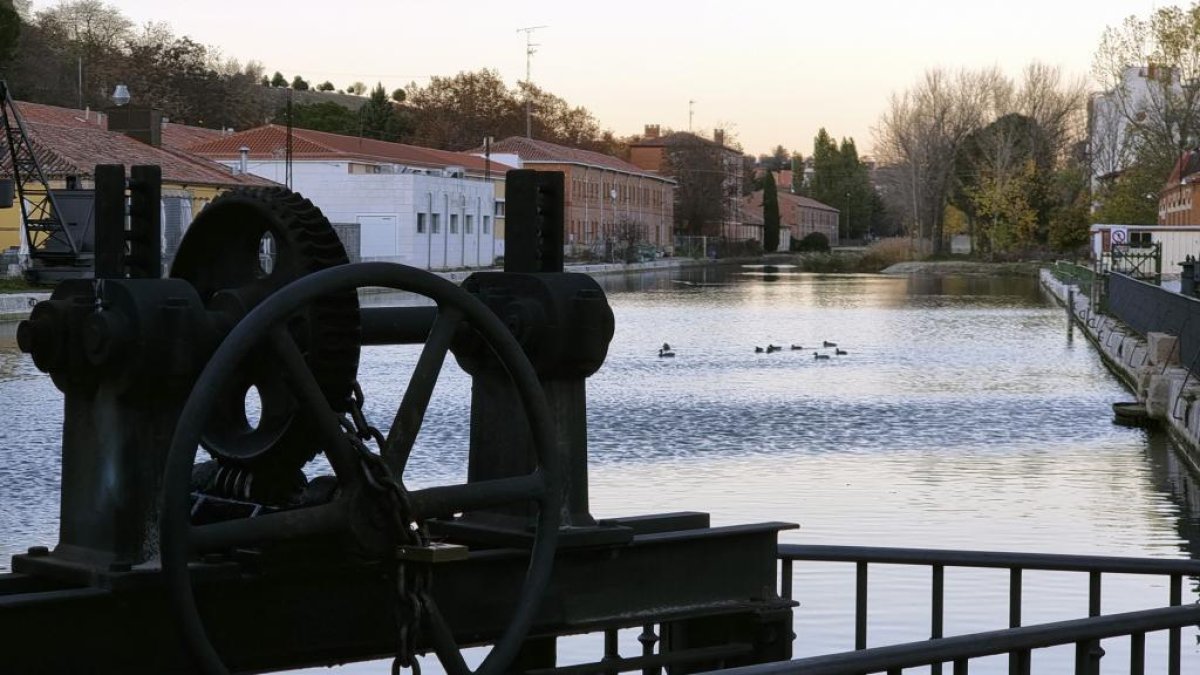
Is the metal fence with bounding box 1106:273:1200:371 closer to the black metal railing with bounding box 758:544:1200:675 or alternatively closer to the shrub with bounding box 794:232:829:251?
the black metal railing with bounding box 758:544:1200:675

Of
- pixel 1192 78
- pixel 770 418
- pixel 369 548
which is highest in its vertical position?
pixel 1192 78

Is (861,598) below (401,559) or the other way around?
below

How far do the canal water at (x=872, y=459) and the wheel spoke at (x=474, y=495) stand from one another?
504 centimetres

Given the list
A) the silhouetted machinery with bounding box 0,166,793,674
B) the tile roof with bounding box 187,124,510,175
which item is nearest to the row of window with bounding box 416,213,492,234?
the tile roof with bounding box 187,124,510,175

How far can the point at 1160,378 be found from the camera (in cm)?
2428

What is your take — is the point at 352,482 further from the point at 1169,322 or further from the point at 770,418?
the point at 1169,322

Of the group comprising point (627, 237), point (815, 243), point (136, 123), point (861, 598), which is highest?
point (136, 123)

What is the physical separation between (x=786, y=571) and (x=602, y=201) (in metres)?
111

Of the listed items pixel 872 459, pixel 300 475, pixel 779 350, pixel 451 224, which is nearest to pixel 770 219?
pixel 451 224

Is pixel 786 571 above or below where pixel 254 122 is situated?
below

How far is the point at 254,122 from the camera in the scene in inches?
4540

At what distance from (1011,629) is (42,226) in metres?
44.1

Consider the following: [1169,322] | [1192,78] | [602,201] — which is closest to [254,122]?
[602,201]

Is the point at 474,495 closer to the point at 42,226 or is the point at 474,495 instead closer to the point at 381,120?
the point at 42,226
